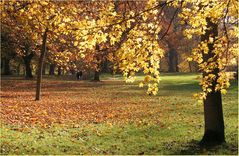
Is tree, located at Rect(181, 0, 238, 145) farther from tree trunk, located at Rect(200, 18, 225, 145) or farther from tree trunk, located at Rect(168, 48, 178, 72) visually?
tree trunk, located at Rect(168, 48, 178, 72)

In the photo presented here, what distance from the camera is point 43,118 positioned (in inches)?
719

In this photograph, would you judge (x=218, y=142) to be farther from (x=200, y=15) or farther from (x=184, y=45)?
(x=184, y=45)

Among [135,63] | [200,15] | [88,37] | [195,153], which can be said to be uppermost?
[200,15]

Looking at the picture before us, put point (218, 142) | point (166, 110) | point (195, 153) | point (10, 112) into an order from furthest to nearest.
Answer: point (166, 110) < point (10, 112) < point (218, 142) < point (195, 153)

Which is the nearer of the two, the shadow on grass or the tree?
the tree

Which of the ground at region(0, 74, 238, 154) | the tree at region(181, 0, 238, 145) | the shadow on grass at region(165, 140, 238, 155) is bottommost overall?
the shadow on grass at region(165, 140, 238, 155)

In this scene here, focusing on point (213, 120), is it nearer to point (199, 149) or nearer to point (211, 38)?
point (199, 149)

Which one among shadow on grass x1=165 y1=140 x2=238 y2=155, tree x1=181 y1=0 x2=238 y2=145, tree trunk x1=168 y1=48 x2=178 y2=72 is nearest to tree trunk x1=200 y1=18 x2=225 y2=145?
shadow on grass x1=165 y1=140 x2=238 y2=155

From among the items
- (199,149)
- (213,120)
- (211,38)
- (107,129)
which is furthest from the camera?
(107,129)

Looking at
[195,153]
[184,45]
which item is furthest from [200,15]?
[184,45]

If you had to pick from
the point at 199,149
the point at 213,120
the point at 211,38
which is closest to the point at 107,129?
the point at 199,149

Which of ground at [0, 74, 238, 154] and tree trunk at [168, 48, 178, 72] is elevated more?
tree trunk at [168, 48, 178, 72]

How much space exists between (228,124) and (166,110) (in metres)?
5.64

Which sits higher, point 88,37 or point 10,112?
point 88,37
